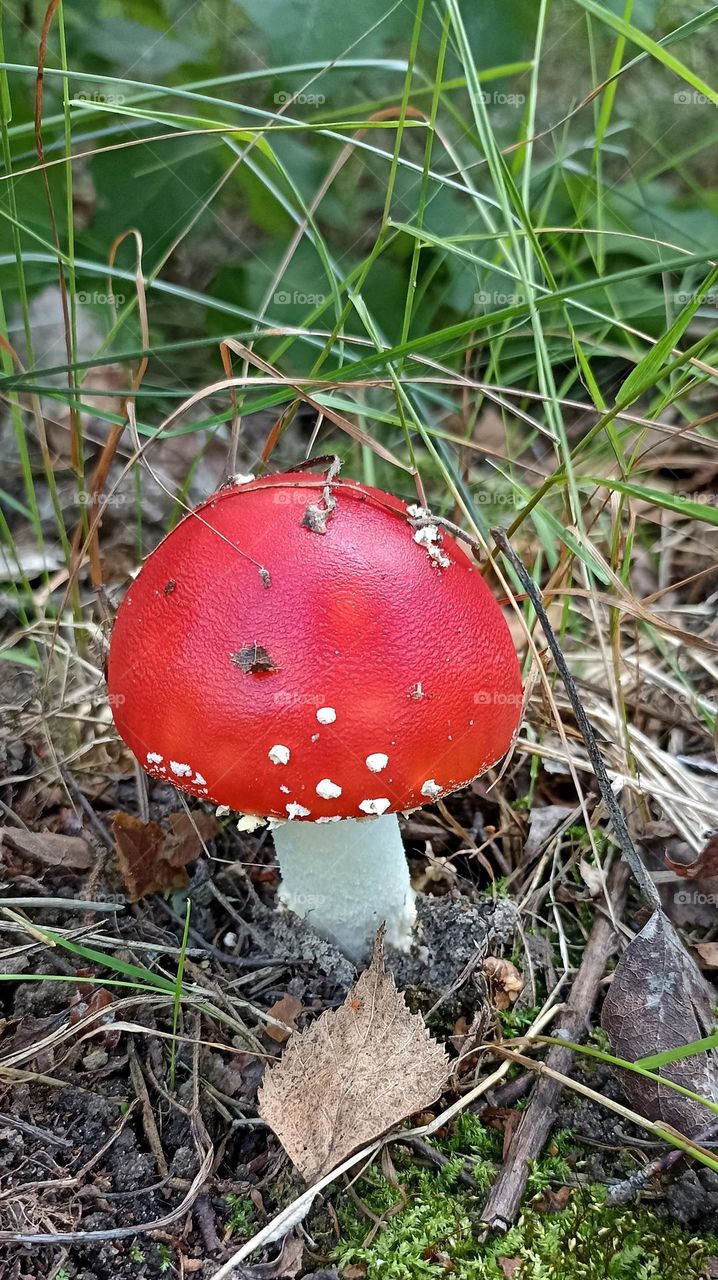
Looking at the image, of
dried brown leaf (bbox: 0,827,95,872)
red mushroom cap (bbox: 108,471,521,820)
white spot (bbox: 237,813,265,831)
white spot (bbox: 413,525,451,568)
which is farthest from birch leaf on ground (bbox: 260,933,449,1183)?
white spot (bbox: 413,525,451,568)

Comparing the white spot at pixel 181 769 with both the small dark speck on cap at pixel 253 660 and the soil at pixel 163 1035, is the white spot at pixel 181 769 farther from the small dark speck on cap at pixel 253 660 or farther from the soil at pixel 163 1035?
the soil at pixel 163 1035

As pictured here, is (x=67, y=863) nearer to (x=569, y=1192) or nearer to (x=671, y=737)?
(x=569, y=1192)

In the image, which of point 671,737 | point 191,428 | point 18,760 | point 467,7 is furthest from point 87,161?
point 671,737

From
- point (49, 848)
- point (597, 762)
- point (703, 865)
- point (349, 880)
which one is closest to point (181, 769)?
point (349, 880)

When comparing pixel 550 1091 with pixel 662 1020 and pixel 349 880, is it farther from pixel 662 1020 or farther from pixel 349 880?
pixel 349 880

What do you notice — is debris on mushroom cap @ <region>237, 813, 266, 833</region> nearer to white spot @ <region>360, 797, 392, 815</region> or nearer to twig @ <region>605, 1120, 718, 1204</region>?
white spot @ <region>360, 797, 392, 815</region>
